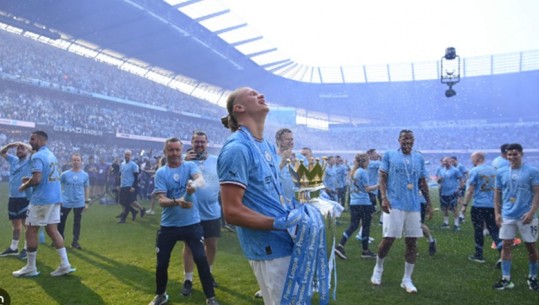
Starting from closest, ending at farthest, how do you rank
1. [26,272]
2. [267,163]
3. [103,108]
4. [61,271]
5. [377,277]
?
[267,163] < [377,277] < [26,272] < [61,271] < [103,108]

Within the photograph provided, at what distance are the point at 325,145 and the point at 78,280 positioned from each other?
183 feet

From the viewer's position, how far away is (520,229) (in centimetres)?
529

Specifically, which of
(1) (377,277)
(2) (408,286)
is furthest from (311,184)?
(1) (377,277)

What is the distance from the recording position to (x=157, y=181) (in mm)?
4742

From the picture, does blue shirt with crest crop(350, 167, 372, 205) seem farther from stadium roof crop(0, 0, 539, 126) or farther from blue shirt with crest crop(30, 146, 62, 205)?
stadium roof crop(0, 0, 539, 126)

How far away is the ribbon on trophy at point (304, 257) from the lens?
2094mm

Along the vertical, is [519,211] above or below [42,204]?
above

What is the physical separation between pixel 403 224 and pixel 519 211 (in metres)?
1.69

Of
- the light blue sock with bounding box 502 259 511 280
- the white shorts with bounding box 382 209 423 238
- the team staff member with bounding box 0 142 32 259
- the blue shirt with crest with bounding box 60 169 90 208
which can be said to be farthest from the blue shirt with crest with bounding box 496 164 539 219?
the team staff member with bounding box 0 142 32 259

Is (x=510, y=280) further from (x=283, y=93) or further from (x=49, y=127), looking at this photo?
(x=283, y=93)

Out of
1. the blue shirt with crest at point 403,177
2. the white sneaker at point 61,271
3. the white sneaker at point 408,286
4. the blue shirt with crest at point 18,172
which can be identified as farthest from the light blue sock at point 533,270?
the blue shirt with crest at point 18,172

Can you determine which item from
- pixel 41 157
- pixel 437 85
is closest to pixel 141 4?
pixel 41 157

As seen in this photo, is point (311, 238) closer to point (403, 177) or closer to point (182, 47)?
point (403, 177)

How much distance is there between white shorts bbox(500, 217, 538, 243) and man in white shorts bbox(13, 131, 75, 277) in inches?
272
